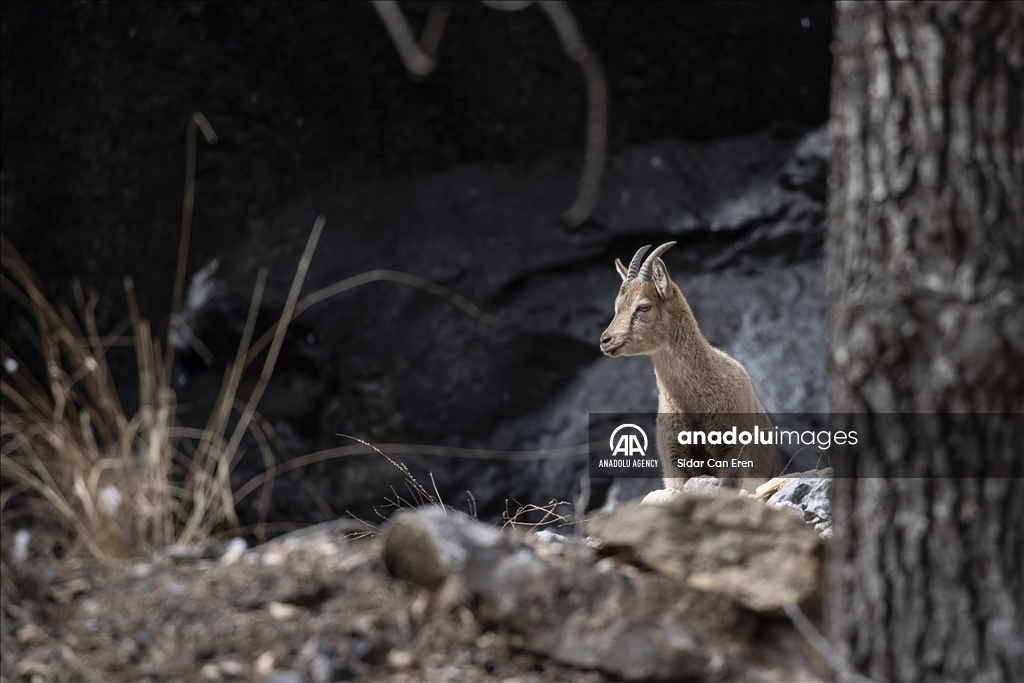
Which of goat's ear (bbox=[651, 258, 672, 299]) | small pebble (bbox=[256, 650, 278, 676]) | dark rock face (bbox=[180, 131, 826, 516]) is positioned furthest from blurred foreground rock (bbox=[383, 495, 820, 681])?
dark rock face (bbox=[180, 131, 826, 516])

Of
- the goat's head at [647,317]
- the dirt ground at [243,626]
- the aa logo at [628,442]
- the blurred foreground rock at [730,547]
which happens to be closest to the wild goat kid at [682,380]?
the goat's head at [647,317]

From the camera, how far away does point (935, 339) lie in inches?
82.8

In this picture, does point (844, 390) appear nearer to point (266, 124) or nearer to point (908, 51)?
point (908, 51)

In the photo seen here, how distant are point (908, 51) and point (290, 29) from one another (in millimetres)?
8477

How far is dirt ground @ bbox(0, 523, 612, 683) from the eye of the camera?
2.29 m

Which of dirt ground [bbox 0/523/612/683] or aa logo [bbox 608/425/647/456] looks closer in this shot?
dirt ground [bbox 0/523/612/683]

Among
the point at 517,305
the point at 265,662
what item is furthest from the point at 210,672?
the point at 517,305

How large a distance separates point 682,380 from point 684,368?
7 centimetres

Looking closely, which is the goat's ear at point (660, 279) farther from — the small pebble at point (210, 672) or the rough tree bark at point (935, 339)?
the small pebble at point (210, 672)

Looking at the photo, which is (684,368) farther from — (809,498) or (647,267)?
(809,498)

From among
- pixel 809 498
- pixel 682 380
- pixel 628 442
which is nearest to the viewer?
pixel 809 498

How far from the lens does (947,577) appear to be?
2102mm

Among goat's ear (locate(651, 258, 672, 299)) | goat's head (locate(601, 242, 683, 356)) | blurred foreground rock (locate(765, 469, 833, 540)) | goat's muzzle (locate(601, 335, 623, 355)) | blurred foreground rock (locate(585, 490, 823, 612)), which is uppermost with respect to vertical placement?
goat's ear (locate(651, 258, 672, 299))

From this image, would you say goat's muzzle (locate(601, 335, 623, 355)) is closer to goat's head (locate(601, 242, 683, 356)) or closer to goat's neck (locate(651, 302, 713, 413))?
goat's head (locate(601, 242, 683, 356))
